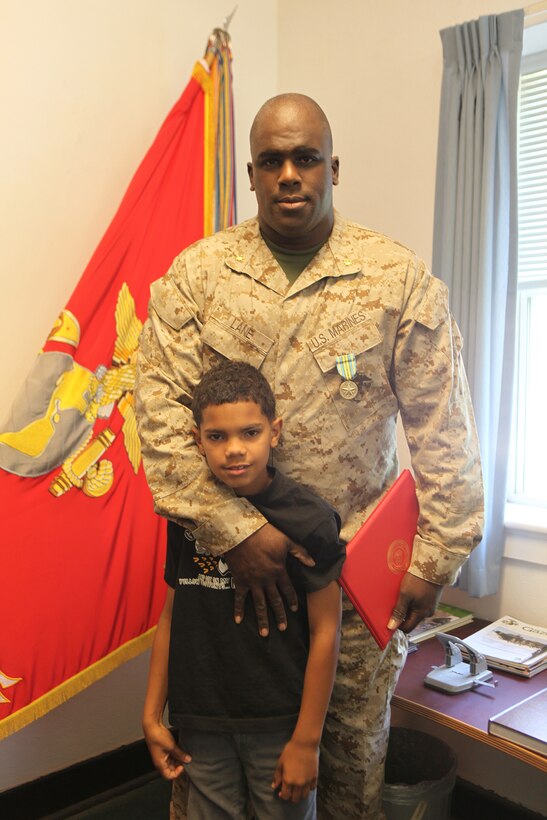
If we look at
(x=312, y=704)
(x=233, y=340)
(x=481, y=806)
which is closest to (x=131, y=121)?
(x=233, y=340)

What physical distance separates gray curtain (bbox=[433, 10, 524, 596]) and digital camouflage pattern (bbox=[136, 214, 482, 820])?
0.68 meters

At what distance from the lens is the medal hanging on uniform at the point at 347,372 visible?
60.4 inches

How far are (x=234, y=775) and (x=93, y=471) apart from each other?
0.95 meters

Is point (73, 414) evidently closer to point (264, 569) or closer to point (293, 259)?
point (293, 259)

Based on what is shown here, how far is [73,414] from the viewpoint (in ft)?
6.81

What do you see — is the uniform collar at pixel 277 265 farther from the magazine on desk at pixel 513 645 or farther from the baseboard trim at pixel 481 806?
the baseboard trim at pixel 481 806

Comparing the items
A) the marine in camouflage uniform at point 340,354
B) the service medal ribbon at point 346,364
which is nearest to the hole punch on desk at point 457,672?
the marine in camouflage uniform at point 340,354

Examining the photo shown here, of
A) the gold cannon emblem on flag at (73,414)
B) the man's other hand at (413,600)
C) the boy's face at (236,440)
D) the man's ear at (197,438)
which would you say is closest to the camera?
the boy's face at (236,440)

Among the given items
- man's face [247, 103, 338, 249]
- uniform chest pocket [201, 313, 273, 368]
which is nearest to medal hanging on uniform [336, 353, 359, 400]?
uniform chest pocket [201, 313, 273, 368]

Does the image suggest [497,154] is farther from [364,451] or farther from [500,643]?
[500,643]

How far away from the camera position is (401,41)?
8.29 feet

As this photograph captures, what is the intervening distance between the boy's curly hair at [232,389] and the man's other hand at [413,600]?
45 centimetres

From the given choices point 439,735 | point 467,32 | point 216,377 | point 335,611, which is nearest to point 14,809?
point 439,735

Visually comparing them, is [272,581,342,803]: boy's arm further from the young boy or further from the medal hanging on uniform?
the medal hanging on uniform
